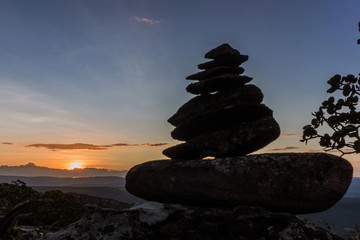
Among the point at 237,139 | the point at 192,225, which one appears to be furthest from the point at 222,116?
the point at 192,225

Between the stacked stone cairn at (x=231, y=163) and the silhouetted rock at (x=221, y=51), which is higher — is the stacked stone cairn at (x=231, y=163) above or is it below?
below

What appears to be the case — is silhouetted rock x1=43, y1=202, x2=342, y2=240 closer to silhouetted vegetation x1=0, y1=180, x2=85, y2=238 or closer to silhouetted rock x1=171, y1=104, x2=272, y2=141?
silhouetted rock x1=171, y1=104, x2=272, y2=141

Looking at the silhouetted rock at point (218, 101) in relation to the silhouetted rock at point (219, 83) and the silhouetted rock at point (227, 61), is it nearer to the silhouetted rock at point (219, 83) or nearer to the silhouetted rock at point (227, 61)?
the silhouetted rock at point (219, 83)

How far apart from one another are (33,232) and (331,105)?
1704 cm

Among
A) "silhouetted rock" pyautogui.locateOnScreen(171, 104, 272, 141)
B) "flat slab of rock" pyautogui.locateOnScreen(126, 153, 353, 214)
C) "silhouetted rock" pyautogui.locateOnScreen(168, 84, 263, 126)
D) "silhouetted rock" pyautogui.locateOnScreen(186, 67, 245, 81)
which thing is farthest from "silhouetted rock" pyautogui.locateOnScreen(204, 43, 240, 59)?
"flat slab of rock" pyautogui.locateOnScreen(126, 153, 353, 214)

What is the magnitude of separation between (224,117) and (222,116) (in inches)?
5.0

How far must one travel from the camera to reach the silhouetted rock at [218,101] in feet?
45.7

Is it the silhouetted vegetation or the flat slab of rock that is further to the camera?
the silhouetted vegetation

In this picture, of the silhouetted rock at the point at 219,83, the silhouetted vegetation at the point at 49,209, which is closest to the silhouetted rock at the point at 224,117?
the silhouetted rock at the point at 219,83

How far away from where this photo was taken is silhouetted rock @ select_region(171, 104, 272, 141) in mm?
13322

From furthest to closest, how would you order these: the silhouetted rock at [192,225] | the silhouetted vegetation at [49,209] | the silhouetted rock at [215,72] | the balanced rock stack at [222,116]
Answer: the silhouetted vegetation at [49,209]
the silhouetted rock at [215,72]
the balanced rock stack at [222,116]
the silhouetted rock at [192,225]

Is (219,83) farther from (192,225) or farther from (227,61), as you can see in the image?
(192,225)

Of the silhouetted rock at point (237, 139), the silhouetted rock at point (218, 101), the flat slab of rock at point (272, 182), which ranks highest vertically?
the silhouetted rock at point (218, 101)

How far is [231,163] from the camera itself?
39.0 ft
